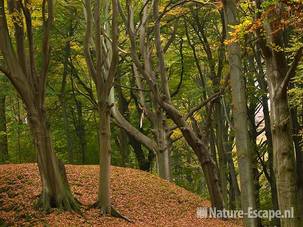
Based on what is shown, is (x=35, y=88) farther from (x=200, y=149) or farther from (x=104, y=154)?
(x=200, y=149)

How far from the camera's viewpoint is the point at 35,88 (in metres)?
11.3

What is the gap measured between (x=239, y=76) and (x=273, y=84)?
2.81 feet

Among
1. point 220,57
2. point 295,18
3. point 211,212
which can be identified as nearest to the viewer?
point 295,18

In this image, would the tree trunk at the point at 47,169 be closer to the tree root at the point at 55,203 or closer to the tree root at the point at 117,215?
the tree root at the point at 55,203

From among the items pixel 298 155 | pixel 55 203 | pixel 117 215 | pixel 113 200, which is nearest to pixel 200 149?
pixel 117 215

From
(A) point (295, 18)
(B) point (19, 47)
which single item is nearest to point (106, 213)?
(B) point (19, 47)

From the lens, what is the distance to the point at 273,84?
7.18 meters

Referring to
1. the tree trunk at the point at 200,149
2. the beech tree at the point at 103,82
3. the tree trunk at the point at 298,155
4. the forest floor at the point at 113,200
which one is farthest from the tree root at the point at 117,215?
the tree trunk at the point at 298,155

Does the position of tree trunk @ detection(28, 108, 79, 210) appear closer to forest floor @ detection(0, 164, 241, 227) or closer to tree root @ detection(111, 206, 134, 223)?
forest floor @ detection(0, 164, 241, 227)

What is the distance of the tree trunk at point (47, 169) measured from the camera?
11.2 meters

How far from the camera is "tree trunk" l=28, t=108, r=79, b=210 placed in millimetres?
11188

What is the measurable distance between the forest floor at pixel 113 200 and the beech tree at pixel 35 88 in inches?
21.0

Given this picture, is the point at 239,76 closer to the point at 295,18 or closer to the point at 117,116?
the point at 295,18

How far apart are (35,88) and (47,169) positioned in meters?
2.13
